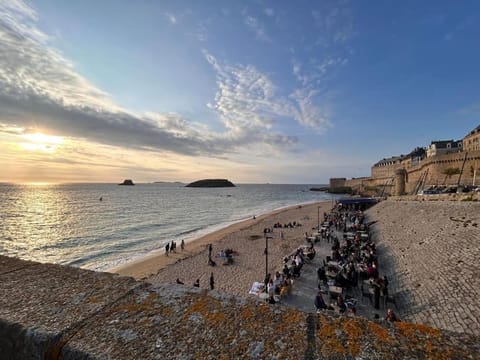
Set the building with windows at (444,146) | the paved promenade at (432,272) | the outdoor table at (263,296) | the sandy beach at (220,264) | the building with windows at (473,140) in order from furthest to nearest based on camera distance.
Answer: the building with windows at (444,146) → the building with windows at (473,140) → the sandy beach at (220,264) → the outdoor table at (263,296) → the paved promenade at (432,272)

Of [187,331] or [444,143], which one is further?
[444,143]

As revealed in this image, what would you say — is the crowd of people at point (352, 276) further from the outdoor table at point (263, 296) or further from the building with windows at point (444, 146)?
the building with windows at point (444, 146)

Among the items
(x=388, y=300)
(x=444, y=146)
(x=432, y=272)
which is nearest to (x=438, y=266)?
(x=432, y=272)

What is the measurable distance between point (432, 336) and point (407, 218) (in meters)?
27.4

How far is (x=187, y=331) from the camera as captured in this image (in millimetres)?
1286

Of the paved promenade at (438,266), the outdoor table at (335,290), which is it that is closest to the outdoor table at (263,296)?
the outdoor table at (335,290)

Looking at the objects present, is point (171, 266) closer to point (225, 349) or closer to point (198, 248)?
point (198, 248)

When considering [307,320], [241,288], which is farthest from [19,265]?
[241,288]

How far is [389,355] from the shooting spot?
1.10m

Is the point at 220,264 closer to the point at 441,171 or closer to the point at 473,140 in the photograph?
the point at 441,171

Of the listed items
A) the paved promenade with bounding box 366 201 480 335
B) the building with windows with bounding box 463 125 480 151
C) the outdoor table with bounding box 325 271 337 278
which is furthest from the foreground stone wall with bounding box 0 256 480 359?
the building with windows with bounding box 463 125 480 151

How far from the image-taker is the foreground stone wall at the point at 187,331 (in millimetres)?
1125

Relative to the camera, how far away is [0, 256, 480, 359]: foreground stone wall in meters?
1.12

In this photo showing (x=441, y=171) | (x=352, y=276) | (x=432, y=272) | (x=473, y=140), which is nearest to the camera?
(x=432, y=272)
